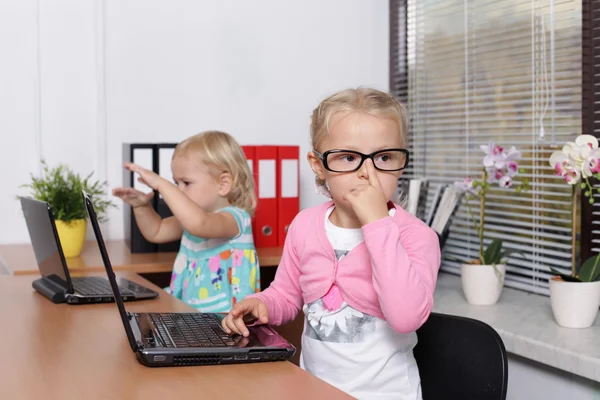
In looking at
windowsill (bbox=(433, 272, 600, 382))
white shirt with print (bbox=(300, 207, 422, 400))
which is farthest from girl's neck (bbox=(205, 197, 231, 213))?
white shirt with print (bbox=(300, 207, 422, 400))

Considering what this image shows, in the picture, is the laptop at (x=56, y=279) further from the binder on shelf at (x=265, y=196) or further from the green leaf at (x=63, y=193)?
the binder on shelf at (x=265, y=196)

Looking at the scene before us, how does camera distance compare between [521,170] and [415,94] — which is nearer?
[521,170]

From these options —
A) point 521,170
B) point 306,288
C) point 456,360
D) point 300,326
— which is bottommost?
point 300,326

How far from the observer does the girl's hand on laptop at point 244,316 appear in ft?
4.69

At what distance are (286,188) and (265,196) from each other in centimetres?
8

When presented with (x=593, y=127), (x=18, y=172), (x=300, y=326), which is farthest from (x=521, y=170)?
(x=18, y=172)

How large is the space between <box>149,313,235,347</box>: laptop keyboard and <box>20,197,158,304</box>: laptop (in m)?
0.31

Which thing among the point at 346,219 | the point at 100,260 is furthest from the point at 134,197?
the point at 346,219

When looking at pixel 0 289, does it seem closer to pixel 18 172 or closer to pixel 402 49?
pixel 18 172

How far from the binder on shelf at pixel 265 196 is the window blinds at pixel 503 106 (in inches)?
24.7

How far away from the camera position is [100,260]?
96.6 inches

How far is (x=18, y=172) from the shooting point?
2838 mm

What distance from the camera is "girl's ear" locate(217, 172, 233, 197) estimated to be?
2.37 meters

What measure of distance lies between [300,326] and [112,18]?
1.34 meters
